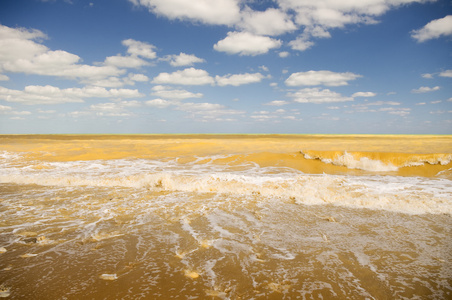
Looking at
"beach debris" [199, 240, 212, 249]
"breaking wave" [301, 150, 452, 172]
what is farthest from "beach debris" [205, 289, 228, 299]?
"breaking wave" [301, 150, 452, 172]

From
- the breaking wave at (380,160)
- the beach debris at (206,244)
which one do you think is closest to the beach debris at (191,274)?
the beach debris at (206,244)

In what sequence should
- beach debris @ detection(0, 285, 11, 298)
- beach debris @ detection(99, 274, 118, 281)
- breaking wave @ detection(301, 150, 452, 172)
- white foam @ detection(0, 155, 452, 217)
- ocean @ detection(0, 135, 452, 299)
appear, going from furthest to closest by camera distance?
breaking wave @ detection(301, 150, 452, 172) < white foam @ detection(0, 155, 452, 217) < beach debris @ detection(99, 274, 118, 281) < ocean @ detection(0, 135, 452, 299) < beach debris @ detection(0, 285, 11, 298)

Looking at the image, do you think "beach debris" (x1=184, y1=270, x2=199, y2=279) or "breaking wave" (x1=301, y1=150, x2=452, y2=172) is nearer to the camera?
"beach debris" (x1=184, y1=270, x2=199, y2=279)

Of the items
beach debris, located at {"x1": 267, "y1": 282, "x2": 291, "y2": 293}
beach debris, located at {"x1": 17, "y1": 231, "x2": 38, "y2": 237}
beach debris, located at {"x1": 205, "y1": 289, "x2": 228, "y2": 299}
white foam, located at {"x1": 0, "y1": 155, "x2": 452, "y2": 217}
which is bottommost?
beach debris, located at {"x1": 17, "y1": 231, "x2": 38, "y2": 237}

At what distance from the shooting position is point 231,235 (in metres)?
4.42

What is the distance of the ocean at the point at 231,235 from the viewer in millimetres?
2936

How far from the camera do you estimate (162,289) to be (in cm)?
286

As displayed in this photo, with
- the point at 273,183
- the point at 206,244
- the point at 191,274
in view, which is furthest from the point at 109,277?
the point at 273,183

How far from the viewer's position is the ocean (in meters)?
2.94

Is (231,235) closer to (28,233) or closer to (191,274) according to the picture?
(191,274)

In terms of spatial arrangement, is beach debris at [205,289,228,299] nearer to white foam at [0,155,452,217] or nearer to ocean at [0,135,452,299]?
ocean at [0,135,452,299]

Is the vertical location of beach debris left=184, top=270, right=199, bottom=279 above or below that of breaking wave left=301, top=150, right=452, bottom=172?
below

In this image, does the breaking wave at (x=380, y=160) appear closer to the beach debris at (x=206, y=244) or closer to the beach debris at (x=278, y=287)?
the beach debris at (x=206, y=244)

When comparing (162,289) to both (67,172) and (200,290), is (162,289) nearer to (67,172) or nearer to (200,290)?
(200,290)
